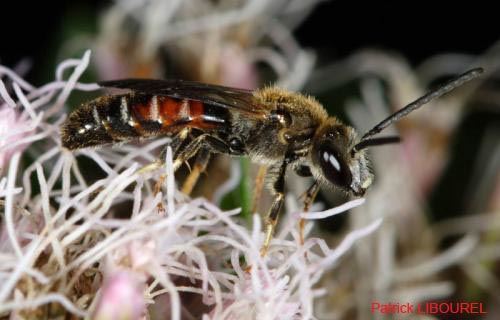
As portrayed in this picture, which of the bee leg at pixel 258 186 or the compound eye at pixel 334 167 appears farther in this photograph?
the bee leg at pixel 258 186

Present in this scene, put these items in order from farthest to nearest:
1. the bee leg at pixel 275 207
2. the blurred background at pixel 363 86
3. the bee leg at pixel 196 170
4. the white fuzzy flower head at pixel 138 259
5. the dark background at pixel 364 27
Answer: the dark background at pixel 364 27 → the blurred background at pixel 363 86 → the bee leg at pixel 196 170 → the bee leg at pixel 275 207 → the white fuzzy flower head at pixel 138 259

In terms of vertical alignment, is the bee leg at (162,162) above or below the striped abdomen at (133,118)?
below

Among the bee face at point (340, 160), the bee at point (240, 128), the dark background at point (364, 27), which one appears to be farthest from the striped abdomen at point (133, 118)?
the dark background at point (364, 27)

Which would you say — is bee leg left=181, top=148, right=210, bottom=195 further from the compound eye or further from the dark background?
the dark background

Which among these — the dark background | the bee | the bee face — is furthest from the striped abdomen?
the dark background

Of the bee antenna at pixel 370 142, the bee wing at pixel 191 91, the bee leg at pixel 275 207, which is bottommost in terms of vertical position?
the bee leg at pixel 275 207

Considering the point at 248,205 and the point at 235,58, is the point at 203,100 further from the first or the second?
the point at 235,58

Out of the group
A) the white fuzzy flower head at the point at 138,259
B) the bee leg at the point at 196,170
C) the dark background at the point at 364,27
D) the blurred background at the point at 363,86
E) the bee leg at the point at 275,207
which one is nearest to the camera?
the white fuzzy flower head at the point at 138,259

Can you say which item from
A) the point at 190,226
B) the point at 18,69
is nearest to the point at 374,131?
the point at 190,226

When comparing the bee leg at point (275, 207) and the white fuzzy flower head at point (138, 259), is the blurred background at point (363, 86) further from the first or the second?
the white fuzzy flower head at point (138, 259)
